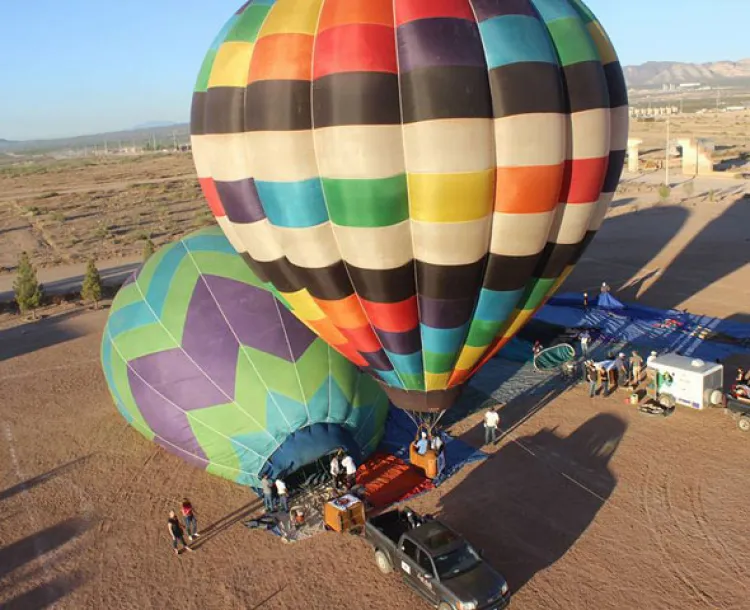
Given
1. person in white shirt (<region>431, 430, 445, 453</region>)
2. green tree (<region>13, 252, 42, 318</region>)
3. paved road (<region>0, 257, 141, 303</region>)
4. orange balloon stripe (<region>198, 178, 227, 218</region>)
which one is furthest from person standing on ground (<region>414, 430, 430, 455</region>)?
paved road (<region>0, 257, 141, 303</region>)

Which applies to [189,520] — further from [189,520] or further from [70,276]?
[70,276]

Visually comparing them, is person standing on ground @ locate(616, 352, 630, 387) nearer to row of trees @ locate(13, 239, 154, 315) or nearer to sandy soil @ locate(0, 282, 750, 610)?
sandy soil @ locate(0, 282, 750, 610)

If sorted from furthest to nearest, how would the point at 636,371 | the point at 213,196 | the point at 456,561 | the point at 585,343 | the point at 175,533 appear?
the point at 585,343
the point at 636,371
the point at 213,196
the point at 175,533
the point at 456,561

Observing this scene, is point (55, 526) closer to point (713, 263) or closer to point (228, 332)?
point (228, 332)

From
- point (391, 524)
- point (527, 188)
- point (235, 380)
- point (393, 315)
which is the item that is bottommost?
point (391, 524)

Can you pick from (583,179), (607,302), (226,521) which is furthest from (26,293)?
(583,179)

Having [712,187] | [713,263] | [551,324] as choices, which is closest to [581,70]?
[551,324]

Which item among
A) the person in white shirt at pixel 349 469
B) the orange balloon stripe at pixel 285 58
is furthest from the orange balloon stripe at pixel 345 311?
the orange balloon stripe at pixel 285 58

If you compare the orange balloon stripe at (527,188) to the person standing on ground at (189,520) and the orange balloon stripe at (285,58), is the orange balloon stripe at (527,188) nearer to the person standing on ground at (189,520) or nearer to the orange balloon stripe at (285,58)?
the orange balloon stripe at (285,58)
